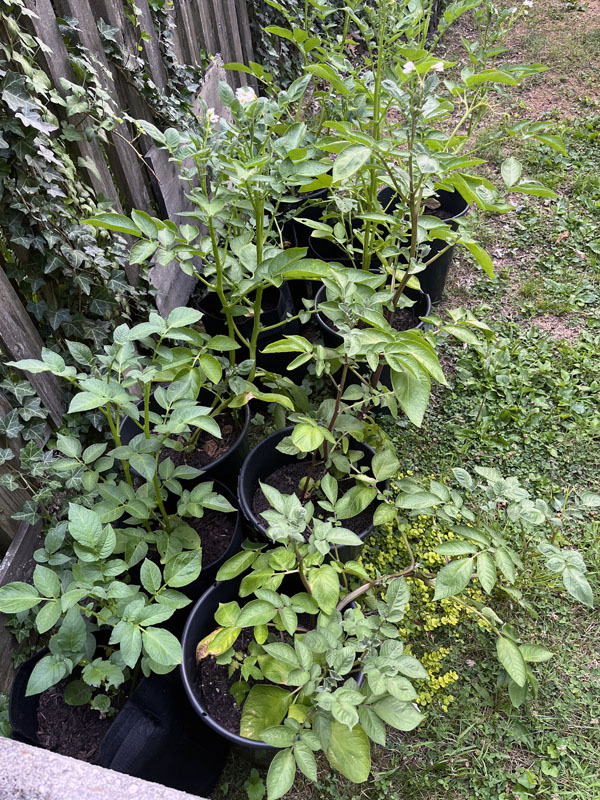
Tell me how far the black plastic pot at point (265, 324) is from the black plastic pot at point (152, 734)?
131cm

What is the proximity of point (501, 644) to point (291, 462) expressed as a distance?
90 cm

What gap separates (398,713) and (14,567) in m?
1.12

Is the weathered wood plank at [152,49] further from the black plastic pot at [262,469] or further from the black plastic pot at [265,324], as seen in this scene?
the black plastic pot at [262,469]

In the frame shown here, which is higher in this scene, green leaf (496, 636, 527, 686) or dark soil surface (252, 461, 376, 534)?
dark soil surface (252, 461, 376, 534)

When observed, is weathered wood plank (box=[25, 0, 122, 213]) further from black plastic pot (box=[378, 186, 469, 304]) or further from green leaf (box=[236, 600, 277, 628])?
green leaf (box=[236, 600, 277, 628])

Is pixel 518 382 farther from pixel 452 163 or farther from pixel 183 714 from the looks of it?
pixel 183 714

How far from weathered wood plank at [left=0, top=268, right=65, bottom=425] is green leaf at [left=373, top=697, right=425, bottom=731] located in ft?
4.19

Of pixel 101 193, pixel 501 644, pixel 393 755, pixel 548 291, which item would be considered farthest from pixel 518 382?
pixel 101 193

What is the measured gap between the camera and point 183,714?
56.2 inches

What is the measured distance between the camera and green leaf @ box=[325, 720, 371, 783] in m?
1.14

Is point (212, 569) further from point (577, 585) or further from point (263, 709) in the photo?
point (577, 585)

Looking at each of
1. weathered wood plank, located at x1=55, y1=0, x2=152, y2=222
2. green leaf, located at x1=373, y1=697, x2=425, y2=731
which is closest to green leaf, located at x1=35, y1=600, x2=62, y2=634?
green leaf, located at x1=373, y1=697, x2=425, y2=731

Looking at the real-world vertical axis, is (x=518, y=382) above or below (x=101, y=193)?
below

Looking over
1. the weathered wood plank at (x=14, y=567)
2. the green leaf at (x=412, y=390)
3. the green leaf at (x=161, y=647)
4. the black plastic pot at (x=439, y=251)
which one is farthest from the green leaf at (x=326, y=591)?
the black plastic pot at (x=439, y=251)
